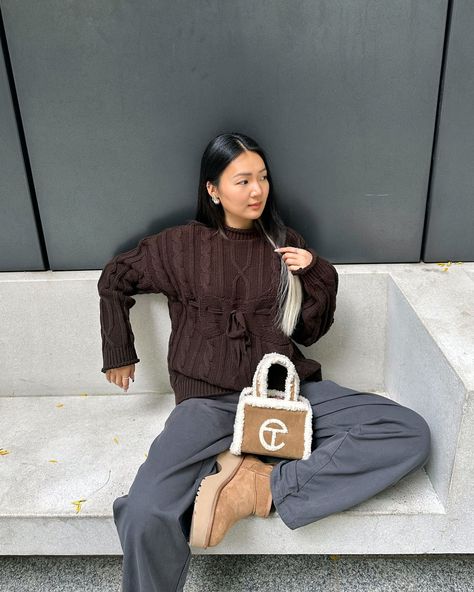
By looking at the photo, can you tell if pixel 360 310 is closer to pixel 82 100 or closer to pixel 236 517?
pixel 236 517

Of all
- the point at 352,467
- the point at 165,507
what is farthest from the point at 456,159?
the point at 165,507

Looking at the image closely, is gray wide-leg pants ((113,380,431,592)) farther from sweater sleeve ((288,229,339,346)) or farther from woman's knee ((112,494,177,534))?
sweater sleeve ((288,229,339,346))

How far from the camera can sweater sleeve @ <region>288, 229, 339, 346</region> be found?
160 cm

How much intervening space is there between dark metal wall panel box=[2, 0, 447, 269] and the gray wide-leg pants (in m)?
0.67

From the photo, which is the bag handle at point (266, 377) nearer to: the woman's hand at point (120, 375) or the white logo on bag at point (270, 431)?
the white logo on bag at point (270, 431)

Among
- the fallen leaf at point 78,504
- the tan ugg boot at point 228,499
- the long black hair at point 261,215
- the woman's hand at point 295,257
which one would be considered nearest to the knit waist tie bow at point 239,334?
the long black hair at point 261,215

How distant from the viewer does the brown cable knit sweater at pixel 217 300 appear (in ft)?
5.33

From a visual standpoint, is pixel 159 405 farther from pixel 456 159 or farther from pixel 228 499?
pixel 456 159

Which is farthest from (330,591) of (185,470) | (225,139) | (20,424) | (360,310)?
(225,139)

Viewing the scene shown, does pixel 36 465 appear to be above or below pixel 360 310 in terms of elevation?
below

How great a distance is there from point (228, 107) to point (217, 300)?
608 mm

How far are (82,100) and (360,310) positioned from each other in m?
1.14

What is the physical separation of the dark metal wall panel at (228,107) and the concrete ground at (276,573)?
0.98 m

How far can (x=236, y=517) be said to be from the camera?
4.50 ft
